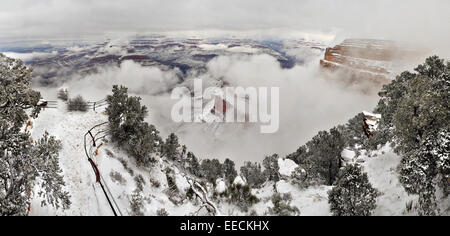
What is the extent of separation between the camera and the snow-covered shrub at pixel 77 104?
31.1 meters

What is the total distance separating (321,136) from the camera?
31.5m

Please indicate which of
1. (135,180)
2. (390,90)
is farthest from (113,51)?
(390,90)

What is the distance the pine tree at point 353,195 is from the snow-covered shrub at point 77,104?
36.1 meters

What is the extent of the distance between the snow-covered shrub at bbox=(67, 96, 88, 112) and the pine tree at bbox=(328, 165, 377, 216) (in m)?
36.1

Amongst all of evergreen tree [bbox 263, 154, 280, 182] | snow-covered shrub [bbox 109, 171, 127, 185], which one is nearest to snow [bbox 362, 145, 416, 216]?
evergreen tree [bbox 263, 154, 280, 182]

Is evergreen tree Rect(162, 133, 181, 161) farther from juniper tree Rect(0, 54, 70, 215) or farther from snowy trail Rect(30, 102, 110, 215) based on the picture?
juniper tree Rect(0, 54, 70, 215)

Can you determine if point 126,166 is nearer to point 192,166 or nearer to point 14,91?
point 14,91

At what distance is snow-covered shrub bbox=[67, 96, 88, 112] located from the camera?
3105 centimetres

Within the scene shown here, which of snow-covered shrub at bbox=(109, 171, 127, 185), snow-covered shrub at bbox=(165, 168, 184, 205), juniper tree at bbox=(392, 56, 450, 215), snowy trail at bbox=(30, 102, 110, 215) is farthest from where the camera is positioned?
snow-covered shrub at bbox=(165, 168, 184, 205)

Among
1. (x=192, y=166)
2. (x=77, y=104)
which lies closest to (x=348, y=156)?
(x=192, y=166)

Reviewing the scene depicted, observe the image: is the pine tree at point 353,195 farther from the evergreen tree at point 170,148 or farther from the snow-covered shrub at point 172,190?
the evergreen tree at point 170,148

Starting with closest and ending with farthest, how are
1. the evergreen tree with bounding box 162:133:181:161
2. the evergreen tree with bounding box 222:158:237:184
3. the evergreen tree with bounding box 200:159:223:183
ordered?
the evergreen tree with bounding box 162:133:181:161
the evergreen tree with bounding box 200:159:223:183
the evergreen tree with bounding box 222:158:237:184
